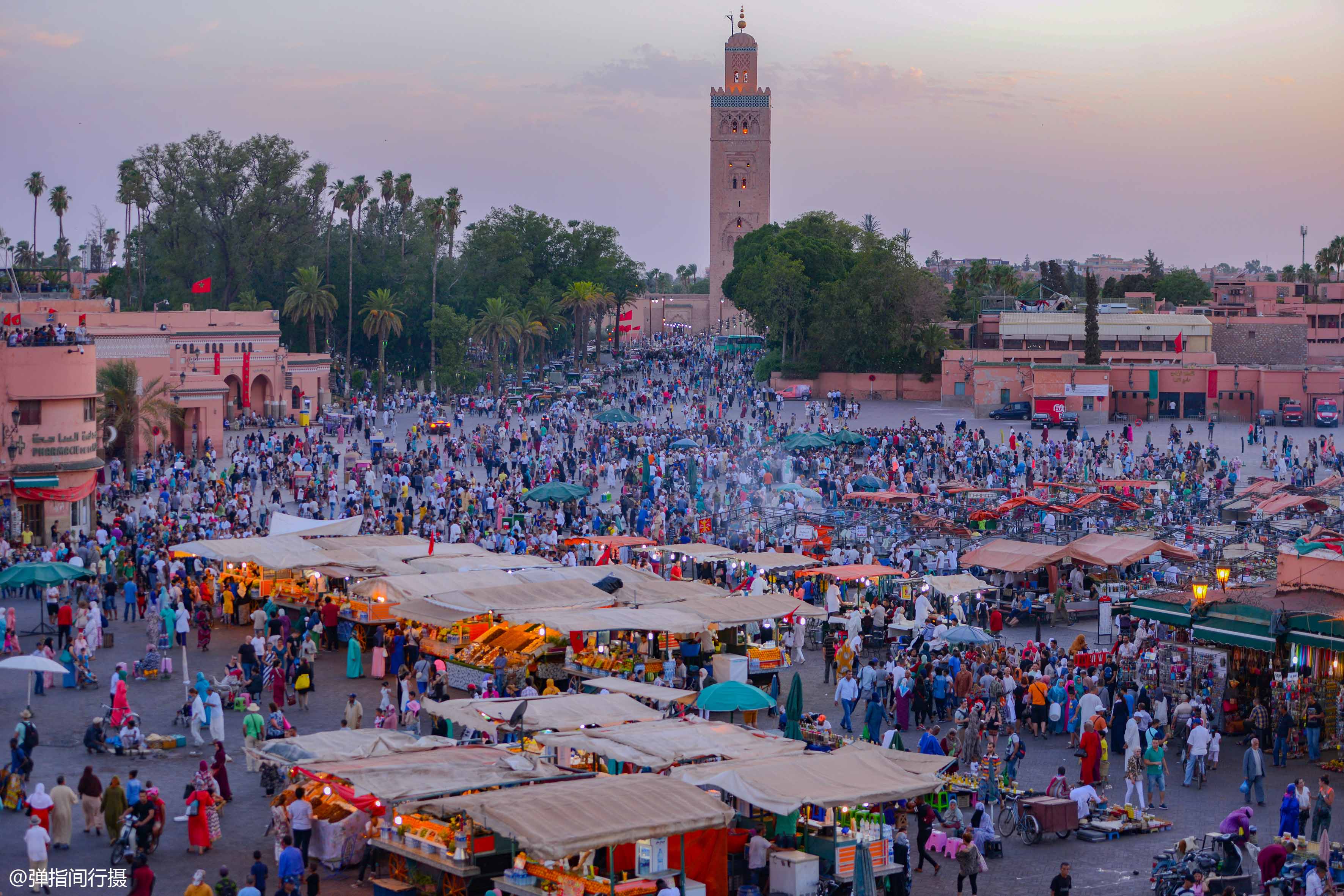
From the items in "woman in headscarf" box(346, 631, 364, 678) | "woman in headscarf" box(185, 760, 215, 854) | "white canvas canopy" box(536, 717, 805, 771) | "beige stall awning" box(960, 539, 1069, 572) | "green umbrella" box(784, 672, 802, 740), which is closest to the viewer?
"woman in headscarf" box(185, 760, 215, 854)

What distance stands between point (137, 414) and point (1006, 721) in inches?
1321

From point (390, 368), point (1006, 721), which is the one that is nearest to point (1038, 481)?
point (1006, 721)

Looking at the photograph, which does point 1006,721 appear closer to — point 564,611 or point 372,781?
point 564,611

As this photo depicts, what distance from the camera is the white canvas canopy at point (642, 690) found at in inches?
693

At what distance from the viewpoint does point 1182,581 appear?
87.4 feet

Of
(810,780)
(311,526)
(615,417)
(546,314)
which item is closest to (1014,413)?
(615,417)

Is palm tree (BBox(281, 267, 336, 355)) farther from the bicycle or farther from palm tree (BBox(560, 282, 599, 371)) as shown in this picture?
the bicycle

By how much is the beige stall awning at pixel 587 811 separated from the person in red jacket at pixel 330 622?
10968 mm

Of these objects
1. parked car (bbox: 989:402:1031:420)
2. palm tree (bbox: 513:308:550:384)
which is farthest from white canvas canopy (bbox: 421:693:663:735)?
palm tree (bbox: 513:308:550:384)

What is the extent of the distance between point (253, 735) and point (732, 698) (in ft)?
18.4

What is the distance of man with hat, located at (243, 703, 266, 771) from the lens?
16719mm

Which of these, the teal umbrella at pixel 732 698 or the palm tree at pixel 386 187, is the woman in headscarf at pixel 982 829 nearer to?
the teal umbrella at pixel 732 698

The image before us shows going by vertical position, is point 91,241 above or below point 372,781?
above

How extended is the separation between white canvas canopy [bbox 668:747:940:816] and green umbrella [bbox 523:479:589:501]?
2019cm
